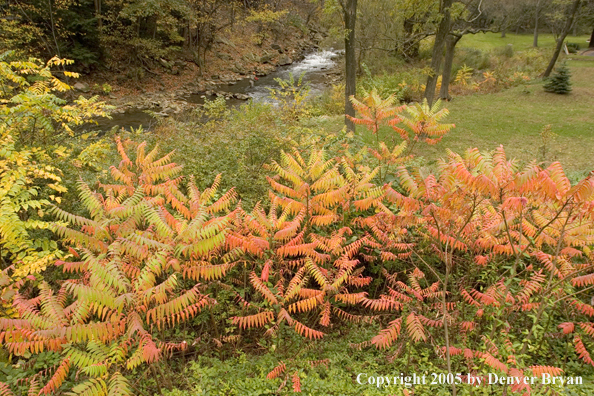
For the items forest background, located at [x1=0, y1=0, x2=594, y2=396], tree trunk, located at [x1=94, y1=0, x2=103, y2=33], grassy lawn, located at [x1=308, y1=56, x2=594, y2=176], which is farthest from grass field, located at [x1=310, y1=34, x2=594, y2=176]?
tree trunk, located at [x1=94, y1=0, x2=103, y2=33]

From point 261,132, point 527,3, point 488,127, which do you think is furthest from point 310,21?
point 261,132

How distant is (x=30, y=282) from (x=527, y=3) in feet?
172

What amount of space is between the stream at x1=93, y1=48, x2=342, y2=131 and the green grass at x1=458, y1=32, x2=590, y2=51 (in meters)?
16.8

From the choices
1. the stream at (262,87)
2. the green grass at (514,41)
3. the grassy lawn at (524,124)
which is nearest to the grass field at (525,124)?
the grassy lawn at (524,124)

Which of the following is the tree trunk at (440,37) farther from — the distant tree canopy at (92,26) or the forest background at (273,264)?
the distant tree canopy at (92,26)

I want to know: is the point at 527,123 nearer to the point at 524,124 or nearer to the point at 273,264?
the point at 524,124

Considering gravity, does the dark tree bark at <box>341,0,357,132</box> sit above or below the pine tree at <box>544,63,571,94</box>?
above

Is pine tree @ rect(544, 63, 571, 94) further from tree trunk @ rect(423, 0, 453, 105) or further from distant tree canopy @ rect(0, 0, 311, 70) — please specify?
distant tree canopy @ rect(0, 0, 311, 70)

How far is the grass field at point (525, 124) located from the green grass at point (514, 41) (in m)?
19.1

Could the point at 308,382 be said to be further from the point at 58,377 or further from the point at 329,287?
the point at 58,377

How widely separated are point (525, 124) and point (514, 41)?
3810 cm

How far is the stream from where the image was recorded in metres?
18.4

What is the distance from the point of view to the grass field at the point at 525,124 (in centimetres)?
1224

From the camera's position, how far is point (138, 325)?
313cm
